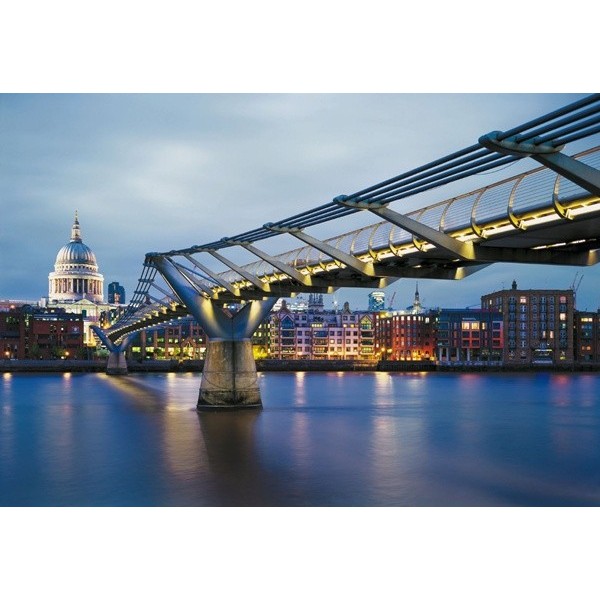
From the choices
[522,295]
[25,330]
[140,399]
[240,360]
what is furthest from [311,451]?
[522,295]

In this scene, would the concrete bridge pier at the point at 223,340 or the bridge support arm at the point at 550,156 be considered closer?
the bridge support arm at the point at 550,156

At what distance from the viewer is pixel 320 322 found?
187m

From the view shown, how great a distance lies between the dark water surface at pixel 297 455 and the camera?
1036 inches

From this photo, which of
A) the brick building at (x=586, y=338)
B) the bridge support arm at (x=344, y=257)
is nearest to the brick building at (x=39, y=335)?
the brick building at (x=586, y=338)

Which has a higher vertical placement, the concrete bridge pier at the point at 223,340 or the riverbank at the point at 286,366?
the concrete bridge pier at the point at 223,340

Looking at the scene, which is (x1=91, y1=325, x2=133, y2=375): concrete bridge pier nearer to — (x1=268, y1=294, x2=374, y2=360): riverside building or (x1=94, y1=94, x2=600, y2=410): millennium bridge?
(x1=268, y1=294, x2=374, y2=360): riverside building

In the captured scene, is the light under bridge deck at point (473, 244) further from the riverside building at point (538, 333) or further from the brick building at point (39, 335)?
the riverside building at point (538, 333)

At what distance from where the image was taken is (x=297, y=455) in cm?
3434

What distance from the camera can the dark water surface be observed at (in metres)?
26.3

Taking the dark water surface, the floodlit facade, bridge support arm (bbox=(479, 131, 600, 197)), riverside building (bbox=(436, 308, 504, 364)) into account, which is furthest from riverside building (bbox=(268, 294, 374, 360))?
bridge support arm (bbox=(479, 131, 600, 197))

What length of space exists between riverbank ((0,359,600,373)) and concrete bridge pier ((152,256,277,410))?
9225 centimetres

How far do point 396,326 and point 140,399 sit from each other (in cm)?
12245

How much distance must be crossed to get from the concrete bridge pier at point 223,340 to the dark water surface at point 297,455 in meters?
1.73

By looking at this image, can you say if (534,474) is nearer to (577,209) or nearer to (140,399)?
(577,209)
